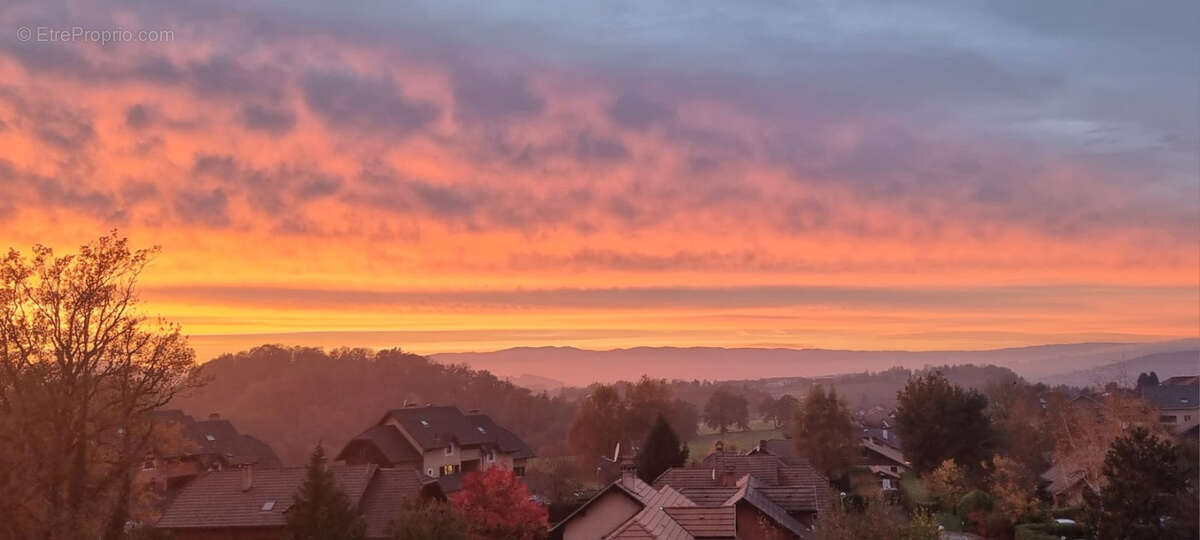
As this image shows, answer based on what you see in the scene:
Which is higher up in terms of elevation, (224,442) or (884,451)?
(224,442)

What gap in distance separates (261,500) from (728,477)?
82.9ft

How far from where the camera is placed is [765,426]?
199125mm

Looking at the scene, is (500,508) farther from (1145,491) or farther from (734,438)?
(734,438)

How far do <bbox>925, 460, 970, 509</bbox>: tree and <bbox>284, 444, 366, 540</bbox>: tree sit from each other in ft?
149

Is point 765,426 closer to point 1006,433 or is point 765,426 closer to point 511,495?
point 1006,433

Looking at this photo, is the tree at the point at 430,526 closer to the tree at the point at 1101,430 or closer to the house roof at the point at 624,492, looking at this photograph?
the house roof at the point at 624,492

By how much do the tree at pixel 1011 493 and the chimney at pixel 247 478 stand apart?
147 feet

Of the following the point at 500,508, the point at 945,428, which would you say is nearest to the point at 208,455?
the point at 500,508

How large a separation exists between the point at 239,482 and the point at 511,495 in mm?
14549

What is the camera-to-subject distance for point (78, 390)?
3234cm

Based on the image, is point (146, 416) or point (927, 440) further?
point (927, 440)

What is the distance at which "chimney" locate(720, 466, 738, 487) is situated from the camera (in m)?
53.8

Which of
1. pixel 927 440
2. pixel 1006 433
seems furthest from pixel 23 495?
pixel 1006 433

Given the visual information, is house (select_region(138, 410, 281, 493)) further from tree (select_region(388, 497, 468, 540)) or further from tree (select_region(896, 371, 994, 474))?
tree (select_region(896, 371, 994, 474))
